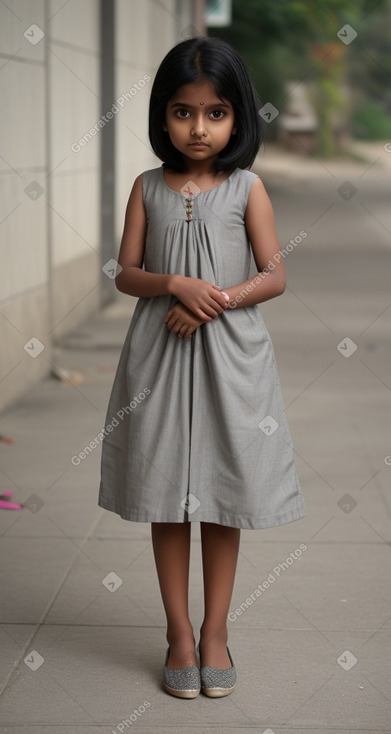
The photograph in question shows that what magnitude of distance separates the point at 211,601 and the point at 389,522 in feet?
5.55

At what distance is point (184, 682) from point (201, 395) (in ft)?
2.70

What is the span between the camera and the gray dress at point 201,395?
3184mm

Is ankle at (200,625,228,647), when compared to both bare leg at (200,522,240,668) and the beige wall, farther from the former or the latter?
the beige wall

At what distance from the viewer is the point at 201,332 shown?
321 centimetres

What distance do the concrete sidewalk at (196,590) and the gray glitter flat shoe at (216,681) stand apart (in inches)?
1.1

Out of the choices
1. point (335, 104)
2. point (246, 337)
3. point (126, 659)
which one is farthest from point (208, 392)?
point (335, 104)

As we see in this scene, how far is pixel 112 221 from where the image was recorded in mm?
11461

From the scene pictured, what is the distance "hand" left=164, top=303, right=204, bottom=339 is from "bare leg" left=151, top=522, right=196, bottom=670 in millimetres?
577

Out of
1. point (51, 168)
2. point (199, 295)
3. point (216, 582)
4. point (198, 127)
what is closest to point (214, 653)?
point (216, 582)

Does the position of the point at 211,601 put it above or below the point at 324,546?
above

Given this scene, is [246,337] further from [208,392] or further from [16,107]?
[16,107]

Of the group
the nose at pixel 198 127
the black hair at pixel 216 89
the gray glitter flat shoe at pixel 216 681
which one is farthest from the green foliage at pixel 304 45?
the gray glitter flat shoe at pixel 216 681

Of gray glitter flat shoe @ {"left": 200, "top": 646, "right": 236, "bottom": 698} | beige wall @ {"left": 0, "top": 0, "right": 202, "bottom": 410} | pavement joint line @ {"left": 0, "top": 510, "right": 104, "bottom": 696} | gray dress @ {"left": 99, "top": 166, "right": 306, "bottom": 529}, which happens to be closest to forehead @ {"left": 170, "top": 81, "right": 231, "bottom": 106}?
gray dress @ {"left": 99, "top": 166, "right": 306, "bottom": 529}

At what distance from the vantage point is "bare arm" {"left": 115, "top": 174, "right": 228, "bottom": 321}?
3090 millimetres
